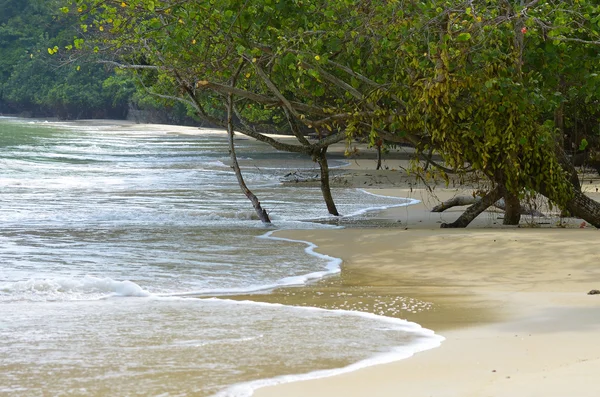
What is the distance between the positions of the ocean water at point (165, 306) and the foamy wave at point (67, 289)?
14 mm

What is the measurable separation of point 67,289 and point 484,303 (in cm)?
371

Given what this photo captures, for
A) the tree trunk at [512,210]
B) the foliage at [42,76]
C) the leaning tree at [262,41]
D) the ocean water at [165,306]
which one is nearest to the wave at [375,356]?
the ocean water at [165,306]

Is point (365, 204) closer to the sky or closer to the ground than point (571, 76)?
A: closer to the ground

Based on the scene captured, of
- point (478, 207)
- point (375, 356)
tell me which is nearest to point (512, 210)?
point (478, 207)

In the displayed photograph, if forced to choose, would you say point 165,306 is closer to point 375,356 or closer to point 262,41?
point 375,356

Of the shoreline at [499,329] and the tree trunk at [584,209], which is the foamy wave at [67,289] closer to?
the shoreline at [499,329]

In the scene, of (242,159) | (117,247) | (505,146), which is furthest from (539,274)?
(242,159)

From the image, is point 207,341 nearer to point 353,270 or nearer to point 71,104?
point 353,270

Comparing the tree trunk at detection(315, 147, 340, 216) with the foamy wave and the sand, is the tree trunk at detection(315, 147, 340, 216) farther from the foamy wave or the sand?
the foamy wave

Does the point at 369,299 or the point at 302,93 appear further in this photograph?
the point at 302,93

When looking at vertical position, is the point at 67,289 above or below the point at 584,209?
below

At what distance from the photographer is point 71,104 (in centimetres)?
11100

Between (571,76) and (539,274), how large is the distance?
14.2 ft

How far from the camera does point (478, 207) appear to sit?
13.9m
